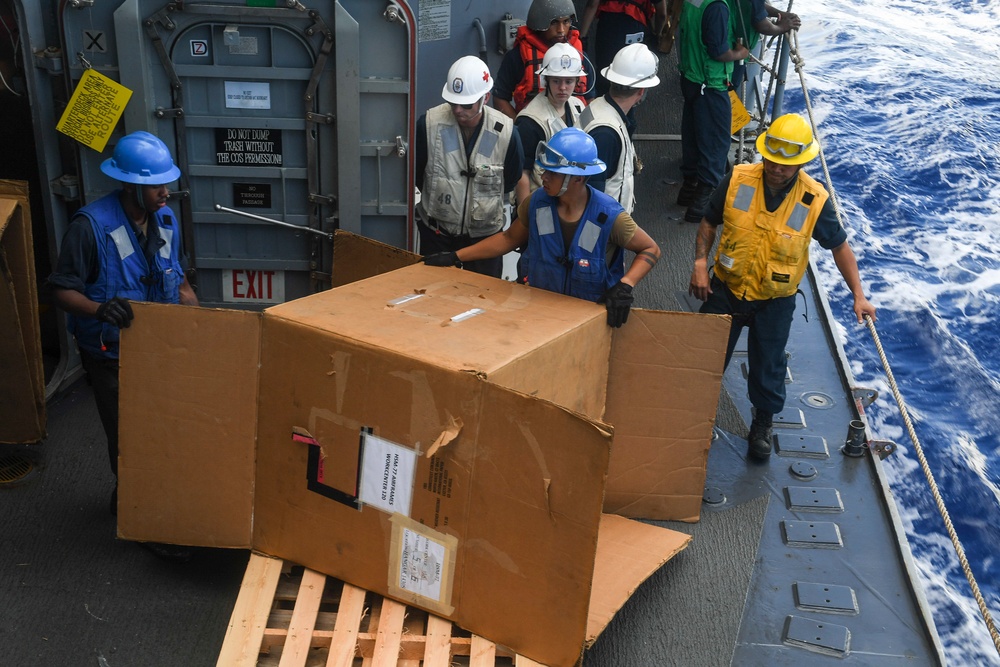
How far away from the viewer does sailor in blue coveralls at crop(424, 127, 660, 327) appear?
14.0ft

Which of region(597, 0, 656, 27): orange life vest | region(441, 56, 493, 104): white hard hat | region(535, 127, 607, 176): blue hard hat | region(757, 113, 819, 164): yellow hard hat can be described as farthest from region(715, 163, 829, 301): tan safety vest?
region(597, 0, 656, 27): orange life vest

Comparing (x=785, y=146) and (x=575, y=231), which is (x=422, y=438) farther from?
(x=785, y=146)

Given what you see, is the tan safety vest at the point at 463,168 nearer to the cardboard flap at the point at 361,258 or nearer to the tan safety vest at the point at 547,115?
the tan safety vest at the point at 547,115

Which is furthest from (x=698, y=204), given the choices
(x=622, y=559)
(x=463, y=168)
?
(x=622, y=559)

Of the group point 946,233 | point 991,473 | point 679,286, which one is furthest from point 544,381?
point 946,233

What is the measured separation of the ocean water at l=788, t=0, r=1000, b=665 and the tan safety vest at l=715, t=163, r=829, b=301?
286 centimetres

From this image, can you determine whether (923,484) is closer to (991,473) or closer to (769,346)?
(991,473)

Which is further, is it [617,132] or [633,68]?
[633,68]

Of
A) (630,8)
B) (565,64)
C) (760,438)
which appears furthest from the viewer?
(630,8)

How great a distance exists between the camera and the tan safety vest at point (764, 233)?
4.90m

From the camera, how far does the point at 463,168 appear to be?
17.3 feet

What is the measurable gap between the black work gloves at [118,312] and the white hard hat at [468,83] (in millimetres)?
2140

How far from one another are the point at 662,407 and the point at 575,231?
2.95 feet

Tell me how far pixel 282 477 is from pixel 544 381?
112 cm
